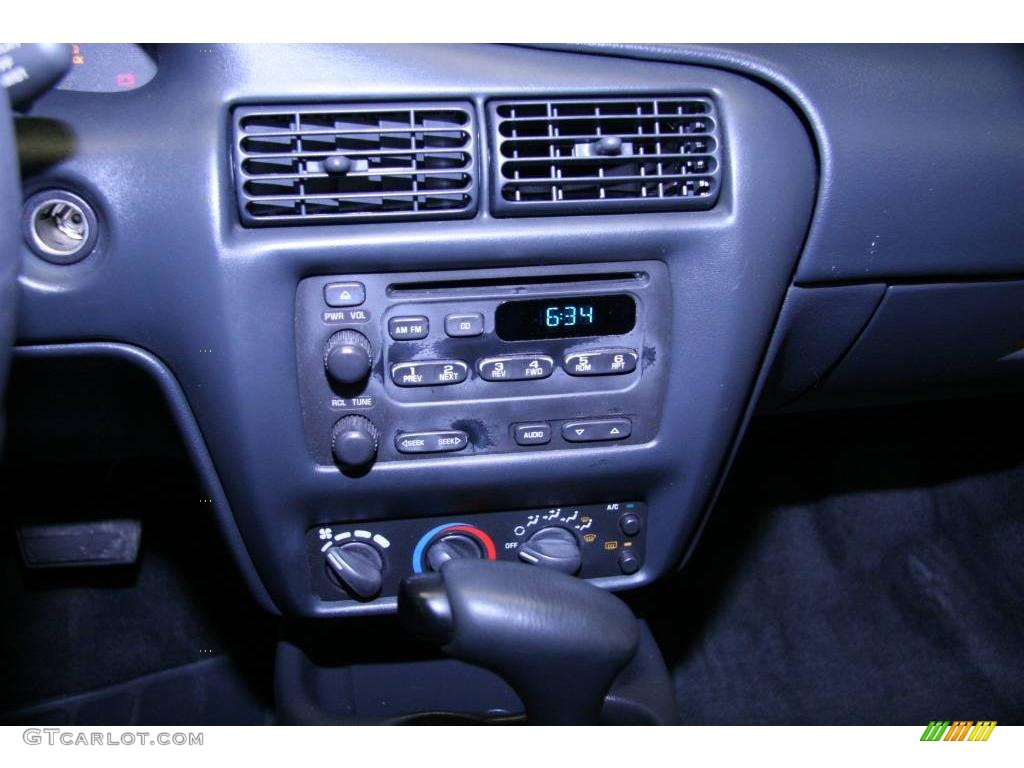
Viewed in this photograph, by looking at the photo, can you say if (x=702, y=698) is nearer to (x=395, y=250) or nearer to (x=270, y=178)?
(x=395, y=250)

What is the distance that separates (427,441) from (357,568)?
0.55 ft

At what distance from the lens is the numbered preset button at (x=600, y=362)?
99 cm

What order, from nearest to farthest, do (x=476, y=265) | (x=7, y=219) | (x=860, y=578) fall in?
(x=7, y=219) < (x=476, y=265) < (x=860, y=578)

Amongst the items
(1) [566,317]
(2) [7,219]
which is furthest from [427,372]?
(2) [7,219]

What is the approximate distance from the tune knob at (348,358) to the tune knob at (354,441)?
45 millimetres

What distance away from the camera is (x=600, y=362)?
995 mm

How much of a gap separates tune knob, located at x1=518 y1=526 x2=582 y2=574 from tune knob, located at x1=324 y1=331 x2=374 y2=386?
0.92 ft

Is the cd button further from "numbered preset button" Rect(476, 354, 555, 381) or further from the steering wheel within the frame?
the steering wheel

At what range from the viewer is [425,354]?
0.96 metres

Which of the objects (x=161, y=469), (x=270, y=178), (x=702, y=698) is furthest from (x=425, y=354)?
(x=702, y=698)

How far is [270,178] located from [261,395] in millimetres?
211
